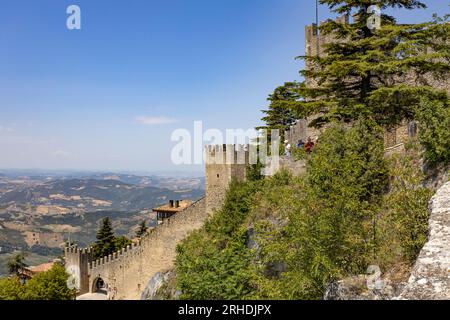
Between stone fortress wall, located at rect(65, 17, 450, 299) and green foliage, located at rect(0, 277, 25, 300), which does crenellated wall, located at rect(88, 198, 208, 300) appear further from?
green foliage, located at rect(0, 277, 25, 300)

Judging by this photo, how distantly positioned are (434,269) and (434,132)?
576cm

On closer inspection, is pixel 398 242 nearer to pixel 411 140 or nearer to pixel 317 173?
pixel 317 173

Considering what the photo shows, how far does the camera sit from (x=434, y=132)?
962 cm

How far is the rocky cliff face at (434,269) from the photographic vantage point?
14.8 ft

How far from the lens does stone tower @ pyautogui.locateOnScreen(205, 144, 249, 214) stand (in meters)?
22.2

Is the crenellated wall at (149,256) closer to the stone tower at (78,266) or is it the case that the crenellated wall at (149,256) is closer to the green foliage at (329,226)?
the stone tower at (78,266)

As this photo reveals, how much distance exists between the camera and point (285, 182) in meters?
17.6

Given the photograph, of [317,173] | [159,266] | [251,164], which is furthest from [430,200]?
[159,266]

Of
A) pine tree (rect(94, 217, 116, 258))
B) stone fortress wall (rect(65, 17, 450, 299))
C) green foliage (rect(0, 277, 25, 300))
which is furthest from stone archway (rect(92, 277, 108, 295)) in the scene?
green foliage (rect(0, 277, 25, 300))

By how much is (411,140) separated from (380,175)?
4.24ft

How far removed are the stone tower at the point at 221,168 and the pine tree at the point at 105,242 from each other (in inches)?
886

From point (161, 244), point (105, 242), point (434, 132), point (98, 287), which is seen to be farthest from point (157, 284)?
point (105, 242)

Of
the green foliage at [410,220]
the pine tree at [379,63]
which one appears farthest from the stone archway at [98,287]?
the green foliage at [410,220]

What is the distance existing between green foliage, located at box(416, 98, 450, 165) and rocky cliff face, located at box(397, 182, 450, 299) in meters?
3.89
